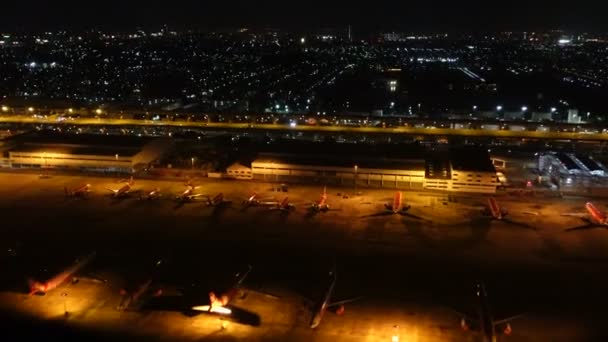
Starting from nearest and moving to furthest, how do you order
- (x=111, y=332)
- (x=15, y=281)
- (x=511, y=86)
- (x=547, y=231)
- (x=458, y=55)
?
(x=111, y=332) < (x=15, y=281) < (x=547, y=231) < (x=511, y=86) < (x=458, y=55)

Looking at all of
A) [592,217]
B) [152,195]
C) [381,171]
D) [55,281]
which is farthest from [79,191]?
[592,217]

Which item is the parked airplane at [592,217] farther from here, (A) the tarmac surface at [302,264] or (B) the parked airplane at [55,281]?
(B) the parked airplane at [55,281]

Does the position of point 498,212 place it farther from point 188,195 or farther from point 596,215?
point 188,195

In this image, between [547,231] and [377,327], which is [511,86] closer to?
[547,231]

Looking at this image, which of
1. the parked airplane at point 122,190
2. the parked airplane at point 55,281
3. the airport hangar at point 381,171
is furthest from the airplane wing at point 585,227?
the parked airplane at point 122,190

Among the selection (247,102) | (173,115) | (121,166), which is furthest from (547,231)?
(247,102)
